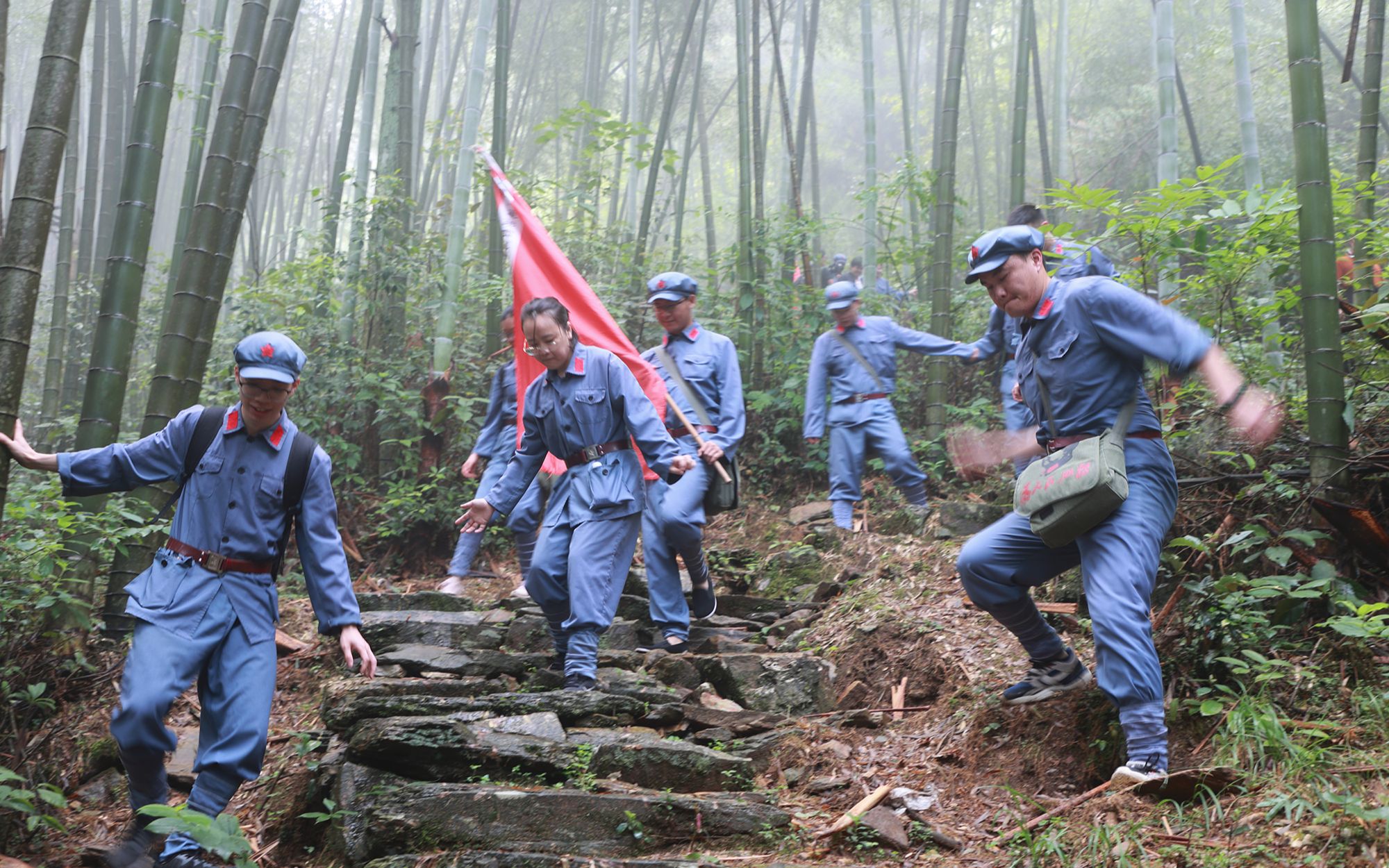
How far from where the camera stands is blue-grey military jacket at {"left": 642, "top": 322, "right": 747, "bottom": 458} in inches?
224

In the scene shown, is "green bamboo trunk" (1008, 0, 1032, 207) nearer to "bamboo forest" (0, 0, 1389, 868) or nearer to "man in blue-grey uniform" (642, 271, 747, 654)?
"bamboo forest" (0, 0, 1389, 868)

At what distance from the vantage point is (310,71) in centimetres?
2292

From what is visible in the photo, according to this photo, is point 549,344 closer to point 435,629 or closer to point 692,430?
point 692,430

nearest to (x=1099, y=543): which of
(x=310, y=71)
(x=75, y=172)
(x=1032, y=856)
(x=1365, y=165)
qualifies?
(x=1032, y=856)

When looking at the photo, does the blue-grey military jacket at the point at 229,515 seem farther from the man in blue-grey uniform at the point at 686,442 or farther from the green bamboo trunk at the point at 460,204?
the green bamboo trunk at the point at 460,204

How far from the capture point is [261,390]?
3.13 metres

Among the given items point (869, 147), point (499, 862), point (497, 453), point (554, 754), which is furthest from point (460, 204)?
point (499, 862)

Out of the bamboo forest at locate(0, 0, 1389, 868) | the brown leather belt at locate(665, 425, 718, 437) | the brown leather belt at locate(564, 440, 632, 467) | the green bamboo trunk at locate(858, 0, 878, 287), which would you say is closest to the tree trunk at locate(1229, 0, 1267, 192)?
the bamboo forest at locate(0, 0, 1389, 868)

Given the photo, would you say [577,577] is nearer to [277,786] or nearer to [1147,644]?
[277,786]

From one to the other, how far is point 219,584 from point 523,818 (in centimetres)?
116

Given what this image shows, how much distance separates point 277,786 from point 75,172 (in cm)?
832

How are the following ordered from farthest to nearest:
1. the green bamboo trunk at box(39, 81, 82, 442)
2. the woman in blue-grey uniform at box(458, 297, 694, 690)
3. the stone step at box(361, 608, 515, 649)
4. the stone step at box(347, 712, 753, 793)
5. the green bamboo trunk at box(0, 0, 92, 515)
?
the green bamboo trunk at box(39, 81, 82, 442), the stone step at box(361, 608, 515, 649), the woman in blue-grey uniform at box(458, 297, 694, 690), the stone step at box(347, 712, 753, 793), the green bamboo trunk at box(0, 0, 92, 515)

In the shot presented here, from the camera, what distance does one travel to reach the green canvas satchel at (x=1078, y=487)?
120 inches

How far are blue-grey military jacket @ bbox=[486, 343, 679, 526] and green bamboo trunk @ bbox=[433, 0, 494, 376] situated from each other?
408 cm
